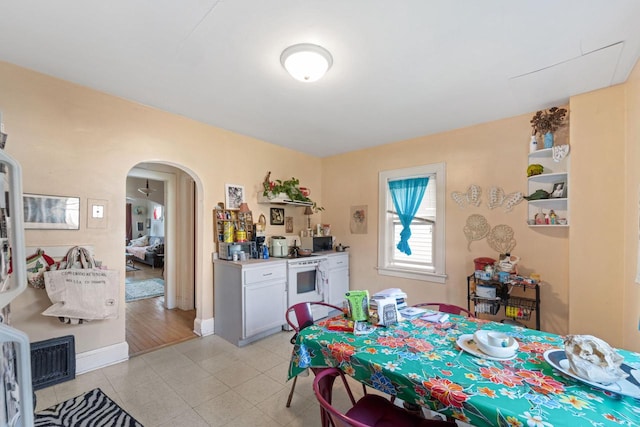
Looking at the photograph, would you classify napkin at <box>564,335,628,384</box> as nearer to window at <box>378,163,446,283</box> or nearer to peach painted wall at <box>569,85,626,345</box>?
peach painted wall at <box>569,85,626,345</box>

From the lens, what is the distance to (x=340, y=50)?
6.35 ft

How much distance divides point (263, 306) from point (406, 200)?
2.39m

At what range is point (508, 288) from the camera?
9.48 feet

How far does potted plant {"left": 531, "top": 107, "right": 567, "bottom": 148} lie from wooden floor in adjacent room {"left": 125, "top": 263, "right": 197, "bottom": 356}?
4490 millimetres

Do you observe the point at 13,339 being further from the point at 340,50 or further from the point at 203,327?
the point at 203,327

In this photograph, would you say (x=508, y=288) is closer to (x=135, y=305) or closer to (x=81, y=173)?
(x=81, y=173)

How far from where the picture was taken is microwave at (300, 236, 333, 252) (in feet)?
13.6

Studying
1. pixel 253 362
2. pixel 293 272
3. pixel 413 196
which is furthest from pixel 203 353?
pixel 413 196

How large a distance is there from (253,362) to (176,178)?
3230 millimetres

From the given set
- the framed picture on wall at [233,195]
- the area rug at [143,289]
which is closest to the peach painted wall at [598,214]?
the framed picture on wall at [233,195]

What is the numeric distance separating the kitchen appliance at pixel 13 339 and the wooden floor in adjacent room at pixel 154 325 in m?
2.15

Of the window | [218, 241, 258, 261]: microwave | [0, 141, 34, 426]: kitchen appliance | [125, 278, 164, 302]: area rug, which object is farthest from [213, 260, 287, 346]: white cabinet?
[125, 278, 164, 302]: area rug

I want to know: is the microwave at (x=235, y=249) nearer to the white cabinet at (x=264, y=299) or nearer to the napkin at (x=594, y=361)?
the white cabinet at (x=264, y=299)

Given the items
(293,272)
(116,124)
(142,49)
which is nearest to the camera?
(142,49)
